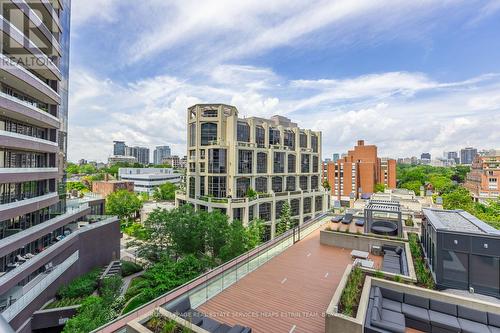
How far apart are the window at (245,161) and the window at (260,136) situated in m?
3.13

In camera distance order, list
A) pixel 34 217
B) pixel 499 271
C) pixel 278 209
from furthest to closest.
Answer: pixel 278 209 < pixel 34 217 < pixel 499 271

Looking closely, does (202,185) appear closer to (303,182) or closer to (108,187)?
(303,182)

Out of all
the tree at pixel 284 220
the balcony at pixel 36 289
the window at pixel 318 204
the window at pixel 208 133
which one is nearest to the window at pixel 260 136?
the window at pixel 208 133

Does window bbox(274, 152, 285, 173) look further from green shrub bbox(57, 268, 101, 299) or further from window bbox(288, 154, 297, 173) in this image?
green shrub bbox(57, 268, 101, 299)

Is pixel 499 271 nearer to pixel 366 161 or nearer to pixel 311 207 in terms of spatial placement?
pixel 311 207

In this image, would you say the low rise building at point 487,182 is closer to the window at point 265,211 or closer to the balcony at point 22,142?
the window at point 265,211

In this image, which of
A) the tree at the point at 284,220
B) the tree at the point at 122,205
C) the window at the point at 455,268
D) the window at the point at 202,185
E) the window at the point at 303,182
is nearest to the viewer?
the window at the point at 455,268

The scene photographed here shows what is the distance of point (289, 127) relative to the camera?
4881 cm

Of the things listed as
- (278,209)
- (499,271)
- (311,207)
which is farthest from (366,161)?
(499,271)

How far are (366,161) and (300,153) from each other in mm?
38721

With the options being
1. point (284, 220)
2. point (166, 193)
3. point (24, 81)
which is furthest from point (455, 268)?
point (166, 193)

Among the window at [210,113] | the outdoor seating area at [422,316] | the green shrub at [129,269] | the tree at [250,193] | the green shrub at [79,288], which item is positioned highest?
the window at [210,113]

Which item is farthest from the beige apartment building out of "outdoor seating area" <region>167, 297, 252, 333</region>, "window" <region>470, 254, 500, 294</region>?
"window" <region>470, 254, 500, 294</region>

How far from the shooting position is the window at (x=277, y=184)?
143ft
